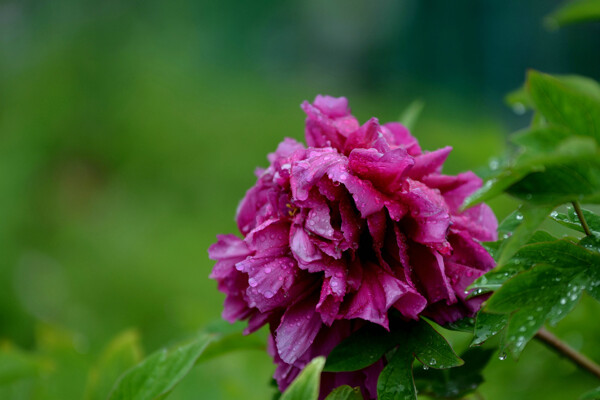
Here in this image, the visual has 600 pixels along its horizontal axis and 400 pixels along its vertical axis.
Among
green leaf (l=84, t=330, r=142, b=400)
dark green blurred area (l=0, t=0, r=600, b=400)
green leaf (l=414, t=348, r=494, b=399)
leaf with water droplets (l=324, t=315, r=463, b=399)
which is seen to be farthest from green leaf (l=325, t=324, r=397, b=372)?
dark green blurred area (l=0, t=0, r=600, b=400)

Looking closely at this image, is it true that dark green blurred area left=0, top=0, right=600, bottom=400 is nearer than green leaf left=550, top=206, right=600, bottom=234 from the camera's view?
No

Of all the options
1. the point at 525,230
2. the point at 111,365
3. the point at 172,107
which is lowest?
the point at 172,107

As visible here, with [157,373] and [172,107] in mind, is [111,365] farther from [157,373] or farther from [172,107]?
[172,107]

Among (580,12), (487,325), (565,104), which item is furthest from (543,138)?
(580,12)

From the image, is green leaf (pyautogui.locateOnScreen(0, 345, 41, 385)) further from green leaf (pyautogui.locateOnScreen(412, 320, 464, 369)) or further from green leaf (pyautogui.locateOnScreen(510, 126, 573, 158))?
green leaf (pyautogui.locateOnScreen(510, 126, 573, 158))

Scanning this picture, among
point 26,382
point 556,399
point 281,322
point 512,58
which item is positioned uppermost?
point 281,322

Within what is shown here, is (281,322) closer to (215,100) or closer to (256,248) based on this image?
(256,248)

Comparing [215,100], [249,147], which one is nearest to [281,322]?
[249,147]
